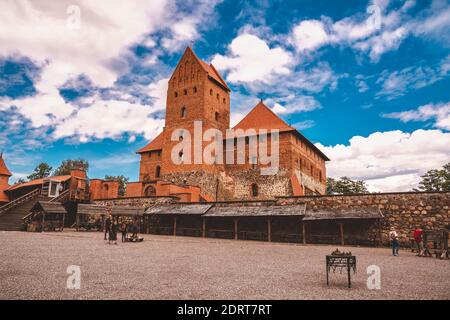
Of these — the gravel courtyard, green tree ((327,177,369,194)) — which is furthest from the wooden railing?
green tree ((327,177,369,194))

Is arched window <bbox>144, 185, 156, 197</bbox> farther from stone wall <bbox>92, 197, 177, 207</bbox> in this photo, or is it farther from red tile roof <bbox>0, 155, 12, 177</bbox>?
red tile roof <bbox>0, 155, 12, 177</bbox>

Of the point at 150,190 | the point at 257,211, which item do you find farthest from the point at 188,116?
the point at 257,211

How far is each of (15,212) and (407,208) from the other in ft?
90.4

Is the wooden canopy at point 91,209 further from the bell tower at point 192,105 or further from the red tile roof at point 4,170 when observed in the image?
the red tile roof at point 4,170

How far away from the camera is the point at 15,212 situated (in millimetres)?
23922

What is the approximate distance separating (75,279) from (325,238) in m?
14.9

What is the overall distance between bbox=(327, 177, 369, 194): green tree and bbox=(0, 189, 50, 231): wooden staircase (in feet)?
126

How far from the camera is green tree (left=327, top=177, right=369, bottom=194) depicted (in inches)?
1780

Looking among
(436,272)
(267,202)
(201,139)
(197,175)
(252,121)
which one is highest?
(252,121)

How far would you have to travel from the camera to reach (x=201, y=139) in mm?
31938

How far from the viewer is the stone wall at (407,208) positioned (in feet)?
52.9

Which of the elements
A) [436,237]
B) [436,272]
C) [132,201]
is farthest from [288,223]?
[132,201]

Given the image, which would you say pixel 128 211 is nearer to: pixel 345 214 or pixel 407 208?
pixel 345 214
